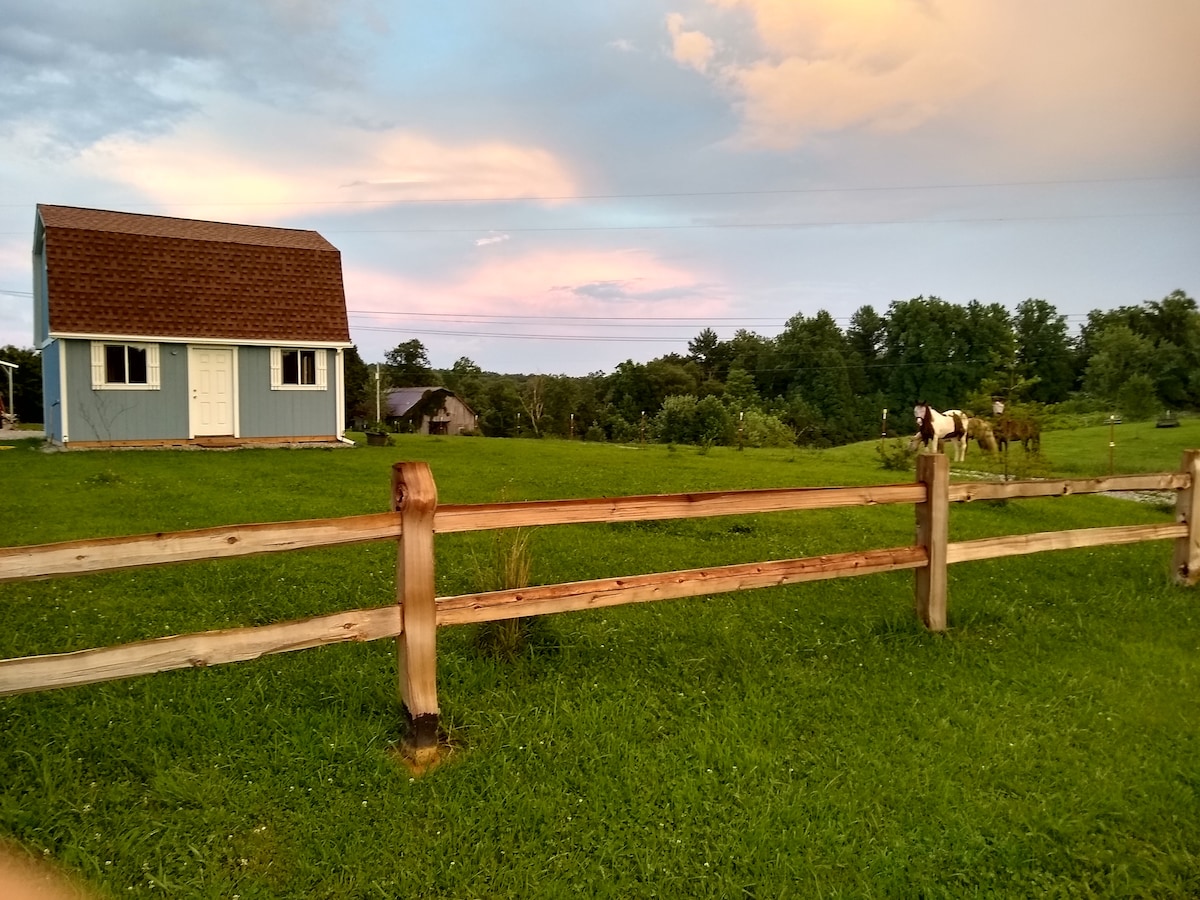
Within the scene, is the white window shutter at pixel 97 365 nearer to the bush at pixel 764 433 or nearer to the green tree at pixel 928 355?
the bush at pixel 764 433

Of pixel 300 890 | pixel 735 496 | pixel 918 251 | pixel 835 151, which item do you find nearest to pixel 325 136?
pixel 835 151

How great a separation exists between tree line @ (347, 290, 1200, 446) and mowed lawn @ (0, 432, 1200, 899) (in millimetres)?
33333

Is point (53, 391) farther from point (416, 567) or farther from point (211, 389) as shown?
point (416, 567)

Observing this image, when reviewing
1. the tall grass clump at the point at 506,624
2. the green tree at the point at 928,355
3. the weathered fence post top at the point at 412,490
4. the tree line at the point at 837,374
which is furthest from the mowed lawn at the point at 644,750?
the green tree at the point at 928,355

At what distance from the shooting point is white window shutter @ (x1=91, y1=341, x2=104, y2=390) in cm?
1900

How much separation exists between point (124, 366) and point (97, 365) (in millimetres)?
579

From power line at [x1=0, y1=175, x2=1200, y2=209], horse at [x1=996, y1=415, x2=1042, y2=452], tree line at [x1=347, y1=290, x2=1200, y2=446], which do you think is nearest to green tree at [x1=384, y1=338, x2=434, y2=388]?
tree line at [x1=347, y1=290, x2=1200, y2=446]

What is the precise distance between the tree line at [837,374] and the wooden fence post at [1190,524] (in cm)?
3145

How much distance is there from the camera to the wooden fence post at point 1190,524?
6.90 m

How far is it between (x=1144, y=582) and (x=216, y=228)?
25.1 m

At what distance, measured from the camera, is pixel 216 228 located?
23.6 meters

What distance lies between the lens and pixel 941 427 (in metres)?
19.9

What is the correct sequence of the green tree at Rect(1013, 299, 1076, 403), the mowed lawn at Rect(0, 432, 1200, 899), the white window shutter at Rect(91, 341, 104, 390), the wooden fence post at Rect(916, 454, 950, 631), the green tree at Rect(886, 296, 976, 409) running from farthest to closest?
the green tree at Rect(886, 296, 976, 409) < the green tree at Rect(1013, 299, 1076, 403) < the white window shutter at Rect(91, 341, 104, 390) < the wooden fence post at Rect(916, 454, 950, 631) < the mowed lawn at Rect(0, 432, 1200, 899)

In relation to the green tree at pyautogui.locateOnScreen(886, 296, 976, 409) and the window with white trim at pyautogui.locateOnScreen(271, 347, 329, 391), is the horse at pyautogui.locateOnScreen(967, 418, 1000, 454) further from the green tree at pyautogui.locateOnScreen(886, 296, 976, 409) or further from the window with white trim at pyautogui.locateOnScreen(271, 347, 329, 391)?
the green tree at pyautogui.locateOnScreen(886, 296, 976, 409)
